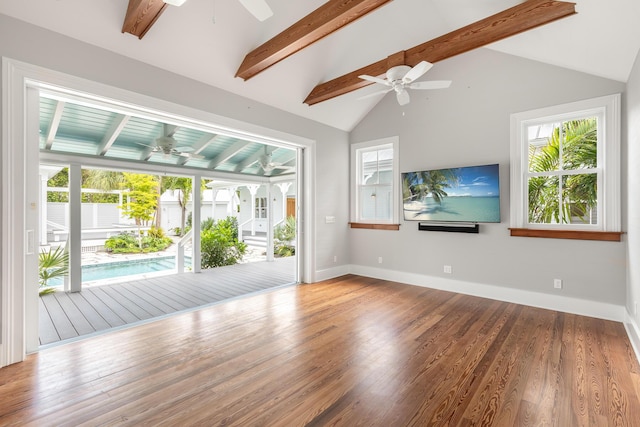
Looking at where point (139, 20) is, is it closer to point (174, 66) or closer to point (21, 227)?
point (174, 66)

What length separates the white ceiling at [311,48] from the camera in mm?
2514

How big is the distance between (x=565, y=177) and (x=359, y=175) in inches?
121

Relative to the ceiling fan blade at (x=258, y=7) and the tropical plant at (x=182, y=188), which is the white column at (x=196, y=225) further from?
the ceiling fan blade at (x=258, y=7)

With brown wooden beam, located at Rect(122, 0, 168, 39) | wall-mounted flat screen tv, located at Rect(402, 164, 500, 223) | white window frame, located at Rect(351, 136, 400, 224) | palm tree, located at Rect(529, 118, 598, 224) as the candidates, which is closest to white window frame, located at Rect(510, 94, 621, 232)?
palm tree, located at Rect(529, 118, 598, 224)

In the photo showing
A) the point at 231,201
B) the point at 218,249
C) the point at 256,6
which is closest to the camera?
the point at 256,6

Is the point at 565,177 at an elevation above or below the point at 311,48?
below

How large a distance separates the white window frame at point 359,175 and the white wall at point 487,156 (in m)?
0.13

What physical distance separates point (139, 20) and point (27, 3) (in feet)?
2.52

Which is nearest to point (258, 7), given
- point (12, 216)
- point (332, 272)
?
point (12, 216)

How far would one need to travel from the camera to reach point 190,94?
3463 millimetres

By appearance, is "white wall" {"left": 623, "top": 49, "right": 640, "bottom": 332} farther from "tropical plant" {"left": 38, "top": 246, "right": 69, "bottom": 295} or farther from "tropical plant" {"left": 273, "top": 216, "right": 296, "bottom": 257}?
"tropical plant" {"left": 273, "top": 216, "right": 296, "bottom": 257}

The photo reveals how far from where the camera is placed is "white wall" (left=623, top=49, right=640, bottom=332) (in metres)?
2.56

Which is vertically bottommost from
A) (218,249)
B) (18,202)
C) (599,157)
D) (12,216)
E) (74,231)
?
(218,249)

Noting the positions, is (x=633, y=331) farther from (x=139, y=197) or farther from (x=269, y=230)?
(x=139, y=197)
